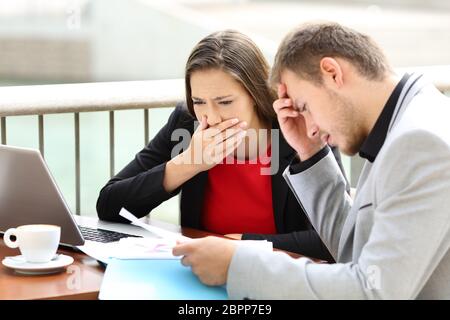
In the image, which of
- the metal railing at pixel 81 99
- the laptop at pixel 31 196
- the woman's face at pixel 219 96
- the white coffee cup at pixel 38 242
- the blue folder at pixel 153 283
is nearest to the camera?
the blue folder at pixel 153 283

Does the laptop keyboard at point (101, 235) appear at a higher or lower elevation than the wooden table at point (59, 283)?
lower

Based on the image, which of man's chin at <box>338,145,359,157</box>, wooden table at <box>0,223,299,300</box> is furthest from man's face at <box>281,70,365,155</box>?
wooden table at <box>0,223,299,300</box>

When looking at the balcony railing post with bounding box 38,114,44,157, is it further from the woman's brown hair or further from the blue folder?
the blue folder

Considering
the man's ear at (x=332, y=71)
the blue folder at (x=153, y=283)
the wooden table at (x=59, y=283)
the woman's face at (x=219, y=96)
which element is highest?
the man's ear at (x=332, y=71)

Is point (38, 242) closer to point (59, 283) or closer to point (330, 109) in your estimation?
point (59, 283)

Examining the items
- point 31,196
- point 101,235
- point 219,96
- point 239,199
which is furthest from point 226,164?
point 31,196

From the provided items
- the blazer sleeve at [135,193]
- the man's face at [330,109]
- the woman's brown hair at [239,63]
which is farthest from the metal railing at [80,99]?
the man's face at [330,109]

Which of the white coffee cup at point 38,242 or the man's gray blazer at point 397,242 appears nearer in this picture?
the man's gray blazer at point 397,242

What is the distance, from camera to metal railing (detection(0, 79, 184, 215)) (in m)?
3.10

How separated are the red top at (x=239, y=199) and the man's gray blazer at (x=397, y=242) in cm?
86

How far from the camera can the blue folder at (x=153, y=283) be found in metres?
1.63

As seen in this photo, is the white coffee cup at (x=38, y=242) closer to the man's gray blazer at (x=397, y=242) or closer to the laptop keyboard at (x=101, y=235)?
Result: the laptop keyboard at (x=101, y=235)

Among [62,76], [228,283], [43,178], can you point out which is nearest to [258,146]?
[43,178]

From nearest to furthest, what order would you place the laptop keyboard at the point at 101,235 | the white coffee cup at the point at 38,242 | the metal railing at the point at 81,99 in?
the white coffee cup at the point at 38,242, the laptop keyboard at the point at 101,235, the metal railing at the point at 81,99
